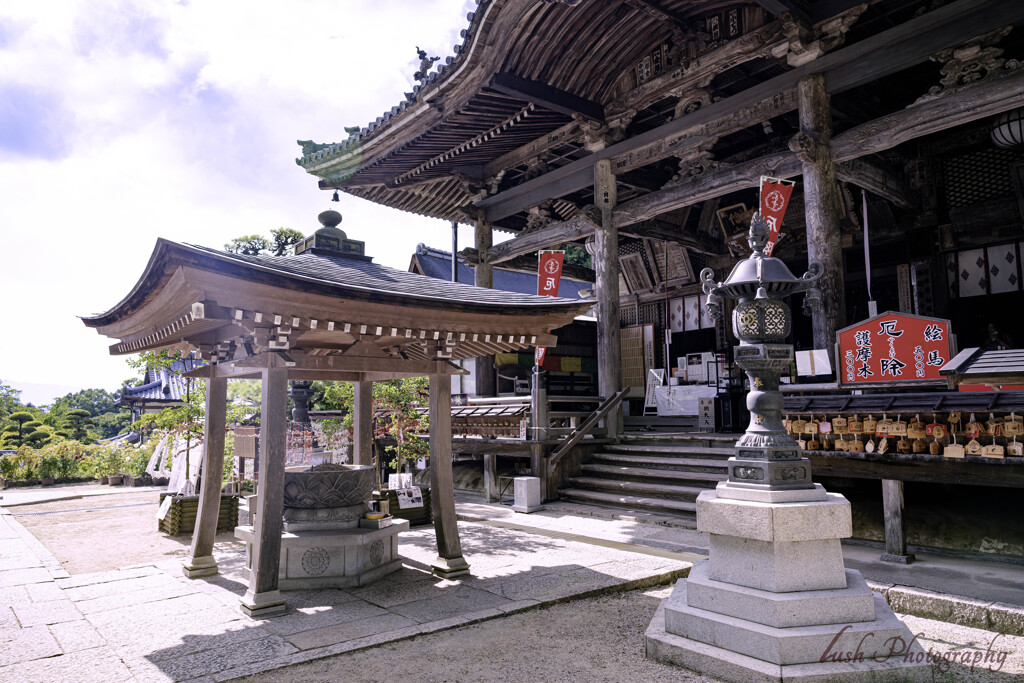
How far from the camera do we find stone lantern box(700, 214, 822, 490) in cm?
443

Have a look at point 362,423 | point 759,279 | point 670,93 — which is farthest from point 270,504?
point 670,93

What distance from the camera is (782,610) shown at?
13.0ft

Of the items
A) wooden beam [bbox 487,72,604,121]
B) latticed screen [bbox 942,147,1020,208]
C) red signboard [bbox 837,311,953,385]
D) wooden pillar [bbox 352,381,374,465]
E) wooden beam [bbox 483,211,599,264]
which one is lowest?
wooden pillar [bbox 352,381,374,465]

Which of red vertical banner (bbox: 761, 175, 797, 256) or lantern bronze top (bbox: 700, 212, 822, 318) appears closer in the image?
lantern bronze top (bbox: 700, 212, 822, 318)

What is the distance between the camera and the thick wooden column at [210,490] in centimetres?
639

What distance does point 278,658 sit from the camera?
4.16 metres

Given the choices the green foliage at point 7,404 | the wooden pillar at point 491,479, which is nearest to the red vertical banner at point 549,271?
the wooden pillar at point 491,479

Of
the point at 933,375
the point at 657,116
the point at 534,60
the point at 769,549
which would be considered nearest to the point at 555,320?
the point at 769,549

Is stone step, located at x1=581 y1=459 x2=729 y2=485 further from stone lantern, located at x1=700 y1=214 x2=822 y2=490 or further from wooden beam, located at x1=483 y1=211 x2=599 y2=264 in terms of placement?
wooden beam, located at x1=483 y1=211 x2=599 y2=264

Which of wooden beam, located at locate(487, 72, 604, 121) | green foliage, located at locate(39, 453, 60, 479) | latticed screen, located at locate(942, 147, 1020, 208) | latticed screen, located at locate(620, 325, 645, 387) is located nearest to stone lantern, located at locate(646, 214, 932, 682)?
wooden beam, located at locate(487, 72, 604, 121)

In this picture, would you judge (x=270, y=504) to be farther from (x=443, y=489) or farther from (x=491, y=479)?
(x=491, y=479)

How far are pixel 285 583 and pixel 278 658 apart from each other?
1844 mm

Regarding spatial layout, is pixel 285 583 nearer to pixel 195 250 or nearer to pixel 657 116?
pixel 195 250

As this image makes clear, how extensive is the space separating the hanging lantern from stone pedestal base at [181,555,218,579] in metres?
12.7
